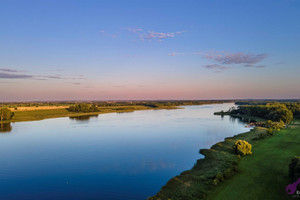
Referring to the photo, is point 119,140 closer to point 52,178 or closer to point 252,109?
point 52,178

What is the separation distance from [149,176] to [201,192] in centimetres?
947

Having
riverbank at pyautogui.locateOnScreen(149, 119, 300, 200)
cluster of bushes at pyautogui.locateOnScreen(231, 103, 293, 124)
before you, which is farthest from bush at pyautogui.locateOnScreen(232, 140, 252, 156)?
cluster of bushes at pyautogui.locateOnScreen(231, 103, 293, 124)

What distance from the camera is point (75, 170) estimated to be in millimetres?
31641

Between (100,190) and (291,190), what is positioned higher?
(291,190)

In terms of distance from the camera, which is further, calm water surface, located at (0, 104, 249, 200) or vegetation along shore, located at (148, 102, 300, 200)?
calm water surface, located at (0, 104, 249, 200)

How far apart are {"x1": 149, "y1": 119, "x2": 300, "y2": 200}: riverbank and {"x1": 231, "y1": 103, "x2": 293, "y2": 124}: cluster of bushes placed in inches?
2009

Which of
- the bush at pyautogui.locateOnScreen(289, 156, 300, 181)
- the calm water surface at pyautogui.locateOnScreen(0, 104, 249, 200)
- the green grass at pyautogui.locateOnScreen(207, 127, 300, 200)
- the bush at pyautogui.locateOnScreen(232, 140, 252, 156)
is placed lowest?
the calm water surface at pyautogui.locateOnScreen(0, 104, 249, 200)

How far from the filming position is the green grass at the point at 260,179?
20.3 meters

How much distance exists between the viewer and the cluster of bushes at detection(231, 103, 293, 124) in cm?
7819

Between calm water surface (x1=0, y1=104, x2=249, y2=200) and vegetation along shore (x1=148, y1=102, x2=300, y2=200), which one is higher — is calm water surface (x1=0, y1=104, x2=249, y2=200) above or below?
below

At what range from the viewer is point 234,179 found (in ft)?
80.1

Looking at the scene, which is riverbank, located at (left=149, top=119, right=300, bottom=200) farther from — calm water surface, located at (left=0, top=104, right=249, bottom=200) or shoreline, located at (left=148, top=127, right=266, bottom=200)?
calm water surface, located at (left=0, top=104, right=249, bottom=200)

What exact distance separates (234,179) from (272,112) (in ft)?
261

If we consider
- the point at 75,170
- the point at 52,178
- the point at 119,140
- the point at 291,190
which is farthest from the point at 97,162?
the point at 291,190
